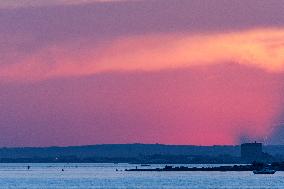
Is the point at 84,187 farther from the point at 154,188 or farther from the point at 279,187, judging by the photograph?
the point at 279,187

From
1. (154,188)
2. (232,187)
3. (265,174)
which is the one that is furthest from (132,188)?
(265,174)

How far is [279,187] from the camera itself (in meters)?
125

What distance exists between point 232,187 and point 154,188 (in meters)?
9.08

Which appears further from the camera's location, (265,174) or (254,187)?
(265,174)

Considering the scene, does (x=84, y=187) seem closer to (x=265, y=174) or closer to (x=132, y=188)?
(x=132, y=188)

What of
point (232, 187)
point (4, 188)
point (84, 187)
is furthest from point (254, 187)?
point (4, 188)

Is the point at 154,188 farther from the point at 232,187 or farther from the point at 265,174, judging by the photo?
the point at 265,174

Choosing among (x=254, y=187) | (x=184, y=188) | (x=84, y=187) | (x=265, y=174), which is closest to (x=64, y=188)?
(x=84, y=187)

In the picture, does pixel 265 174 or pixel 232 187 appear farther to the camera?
pixel 265 174

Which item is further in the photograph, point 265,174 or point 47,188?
point 265,174

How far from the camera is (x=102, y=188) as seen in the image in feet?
422

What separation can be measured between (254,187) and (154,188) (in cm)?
1158

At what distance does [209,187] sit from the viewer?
12838 cm

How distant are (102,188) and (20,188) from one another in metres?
10.3
